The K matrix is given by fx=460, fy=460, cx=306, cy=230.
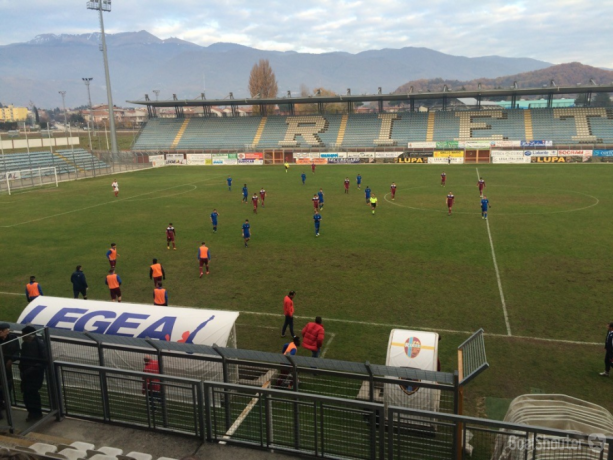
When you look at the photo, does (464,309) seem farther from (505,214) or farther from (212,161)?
Result: (212,161)

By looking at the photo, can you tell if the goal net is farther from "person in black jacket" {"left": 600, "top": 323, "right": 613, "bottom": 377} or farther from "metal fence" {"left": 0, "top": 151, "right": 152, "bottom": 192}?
"person in black jacket" {"left": 600, "top": 323, "right": 613, "bottom": 377}

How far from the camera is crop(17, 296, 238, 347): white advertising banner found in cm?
961

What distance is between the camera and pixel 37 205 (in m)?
34.3

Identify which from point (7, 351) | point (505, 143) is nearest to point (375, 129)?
point (505, 143)

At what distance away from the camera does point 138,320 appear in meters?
9.94

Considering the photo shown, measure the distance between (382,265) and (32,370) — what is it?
43.8 feet

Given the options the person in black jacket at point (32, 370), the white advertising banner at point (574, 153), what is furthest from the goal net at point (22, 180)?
the white advertising banner at point (574, 153)

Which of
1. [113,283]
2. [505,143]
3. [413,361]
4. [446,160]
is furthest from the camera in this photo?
[505,143]

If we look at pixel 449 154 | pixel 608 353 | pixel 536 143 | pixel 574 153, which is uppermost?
pixel 536 143

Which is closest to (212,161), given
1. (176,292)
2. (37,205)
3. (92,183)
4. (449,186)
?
(92,183)

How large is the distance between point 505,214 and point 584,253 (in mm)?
8266

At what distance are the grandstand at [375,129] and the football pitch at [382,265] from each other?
2885 centimetres

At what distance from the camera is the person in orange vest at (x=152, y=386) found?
691 centimetres

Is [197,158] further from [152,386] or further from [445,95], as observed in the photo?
[152,386]
